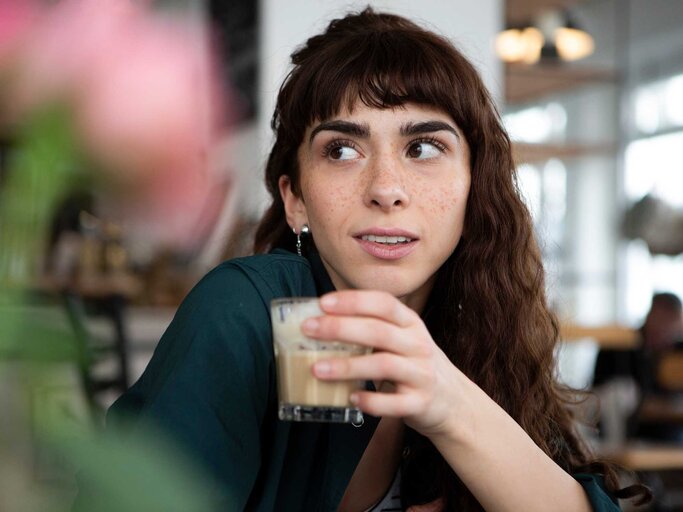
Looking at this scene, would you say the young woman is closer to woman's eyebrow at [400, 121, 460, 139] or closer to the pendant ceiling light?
woman's eyebrow at [400, 121, 460, 139]

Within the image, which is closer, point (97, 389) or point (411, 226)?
point (97, 389)

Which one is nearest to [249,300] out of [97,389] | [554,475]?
[554,475]

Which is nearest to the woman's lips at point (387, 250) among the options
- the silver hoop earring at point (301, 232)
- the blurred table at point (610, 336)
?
the silver hoop earring at point (301, 232)

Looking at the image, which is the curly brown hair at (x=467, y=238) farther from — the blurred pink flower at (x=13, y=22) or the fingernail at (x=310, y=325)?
the blurred pink flower at (x=13, y=22)

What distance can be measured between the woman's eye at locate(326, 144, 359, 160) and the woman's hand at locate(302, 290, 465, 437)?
456 mm

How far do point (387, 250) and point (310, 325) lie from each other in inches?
16.9

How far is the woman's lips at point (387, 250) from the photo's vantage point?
1185 millimetres

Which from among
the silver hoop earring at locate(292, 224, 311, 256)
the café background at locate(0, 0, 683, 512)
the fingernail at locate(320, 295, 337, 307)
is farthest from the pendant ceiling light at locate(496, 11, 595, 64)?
the fingernail at locate(320, 295, 337, 307)

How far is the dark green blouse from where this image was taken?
0.95 meters

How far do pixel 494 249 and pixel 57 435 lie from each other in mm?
1157

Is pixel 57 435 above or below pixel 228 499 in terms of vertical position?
above

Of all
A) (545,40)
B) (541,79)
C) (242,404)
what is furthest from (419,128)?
(541,79)

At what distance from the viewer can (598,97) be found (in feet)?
30.3

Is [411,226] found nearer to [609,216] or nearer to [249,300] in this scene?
[249,300]
